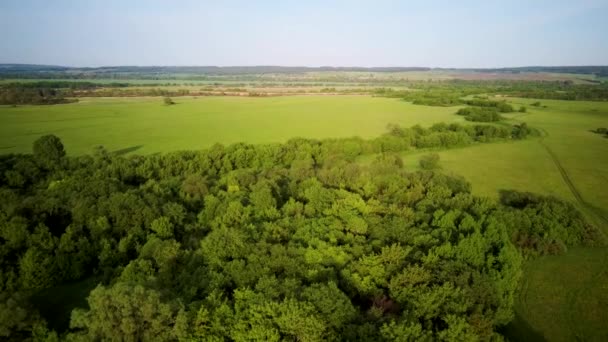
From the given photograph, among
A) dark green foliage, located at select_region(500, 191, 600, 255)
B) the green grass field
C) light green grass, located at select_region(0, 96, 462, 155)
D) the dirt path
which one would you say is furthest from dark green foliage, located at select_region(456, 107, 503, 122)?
dark green foliage, located at select_region(500, 191, 600, 255)

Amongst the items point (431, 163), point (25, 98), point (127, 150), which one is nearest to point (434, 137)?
point (431, 163)

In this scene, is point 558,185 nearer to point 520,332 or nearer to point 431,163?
point 431,163

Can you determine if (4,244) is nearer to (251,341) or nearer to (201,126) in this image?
(251,341)

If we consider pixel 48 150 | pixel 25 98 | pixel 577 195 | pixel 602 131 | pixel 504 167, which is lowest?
pixel 577 195

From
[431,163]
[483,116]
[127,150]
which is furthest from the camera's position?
[483,116]

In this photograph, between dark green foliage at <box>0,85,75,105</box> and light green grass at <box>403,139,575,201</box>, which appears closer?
light green grass at <box>403,139,575,201</box>

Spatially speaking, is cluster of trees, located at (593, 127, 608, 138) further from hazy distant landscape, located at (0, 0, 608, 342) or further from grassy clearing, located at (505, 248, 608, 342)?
grassy clearing, located at (505, 248, 608, 342)
